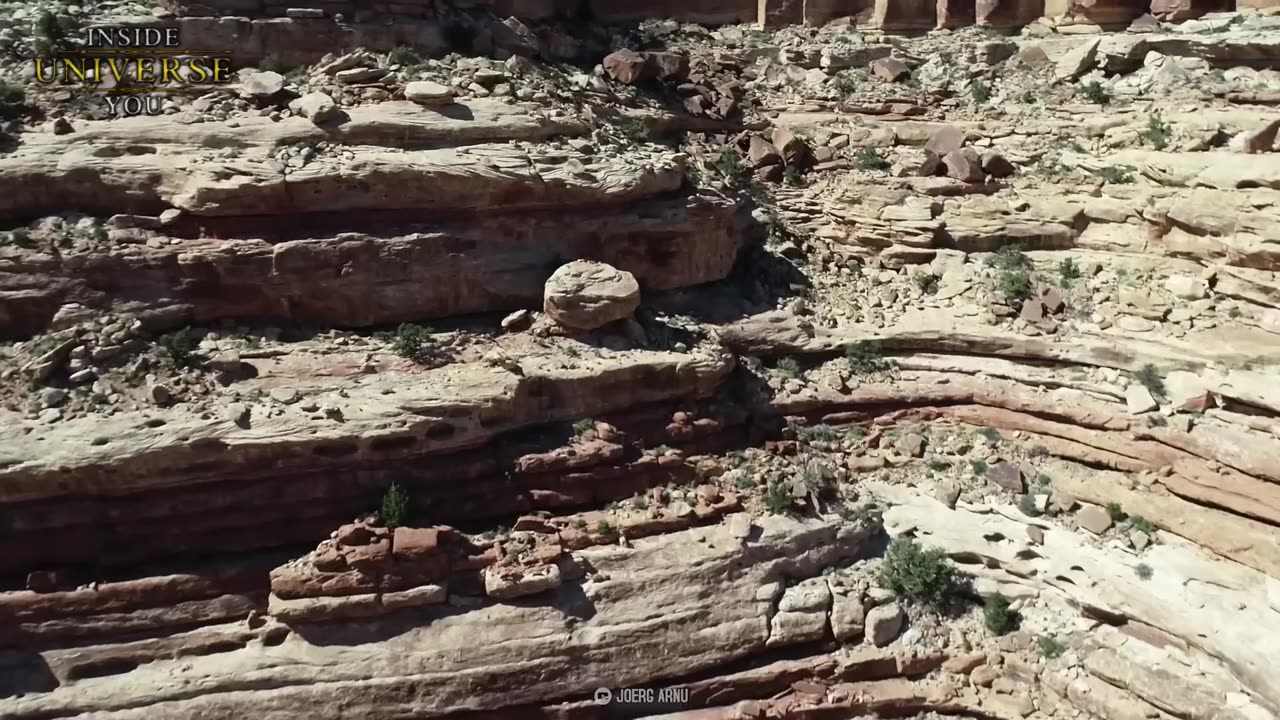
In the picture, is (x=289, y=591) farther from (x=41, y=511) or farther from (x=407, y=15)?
(x=407, y=15)

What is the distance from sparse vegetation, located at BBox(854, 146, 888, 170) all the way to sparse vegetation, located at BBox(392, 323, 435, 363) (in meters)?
8.60

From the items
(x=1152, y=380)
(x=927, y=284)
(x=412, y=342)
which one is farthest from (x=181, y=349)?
(x=1152, y=380)

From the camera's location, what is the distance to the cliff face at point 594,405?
353 inches

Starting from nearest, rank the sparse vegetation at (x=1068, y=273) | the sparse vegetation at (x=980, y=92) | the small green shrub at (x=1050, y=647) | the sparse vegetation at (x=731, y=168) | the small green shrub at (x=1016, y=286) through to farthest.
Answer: the small green shrub at (x=1050, y=647), the small green shrub at (x=1016, y=286), the sparse vegetation at (x=1068, y=273), the sparse vegetation at (x=731, y=168), the sparse vegetation at (x=980, y=92)

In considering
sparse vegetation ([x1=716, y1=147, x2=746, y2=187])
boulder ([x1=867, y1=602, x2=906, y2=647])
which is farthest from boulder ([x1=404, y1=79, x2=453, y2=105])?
boulder ([x1=867, y1=602, x2=906, y2=647])

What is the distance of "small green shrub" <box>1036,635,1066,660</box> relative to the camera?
32.1ft

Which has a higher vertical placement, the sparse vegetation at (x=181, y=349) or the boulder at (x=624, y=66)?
the boulder at (x=624, y=66)

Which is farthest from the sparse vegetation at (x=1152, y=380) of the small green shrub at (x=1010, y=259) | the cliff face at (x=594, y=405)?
the small green shrub at (x=1010, y=259)

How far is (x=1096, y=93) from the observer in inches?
Result: 587

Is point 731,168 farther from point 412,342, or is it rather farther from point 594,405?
point 412,342

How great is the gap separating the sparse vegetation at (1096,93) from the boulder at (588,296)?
384 inches

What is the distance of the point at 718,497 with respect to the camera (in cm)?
1079

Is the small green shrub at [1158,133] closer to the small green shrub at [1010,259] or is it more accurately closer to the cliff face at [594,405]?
the cliff face at [594,405]

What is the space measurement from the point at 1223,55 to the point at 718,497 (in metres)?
11.8
